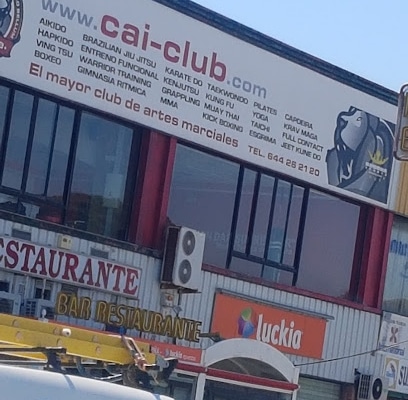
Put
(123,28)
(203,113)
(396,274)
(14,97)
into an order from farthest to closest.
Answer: (396,274) < (203,113) < (123,28) < (14,97)

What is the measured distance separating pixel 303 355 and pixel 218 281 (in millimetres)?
2573

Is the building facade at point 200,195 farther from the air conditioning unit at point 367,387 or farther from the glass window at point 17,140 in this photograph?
the air conditioning unit at point 367,387

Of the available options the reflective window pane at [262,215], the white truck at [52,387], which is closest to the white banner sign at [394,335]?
the reflective window pane at [262,215]

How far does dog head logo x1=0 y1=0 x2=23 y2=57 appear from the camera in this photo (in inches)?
599

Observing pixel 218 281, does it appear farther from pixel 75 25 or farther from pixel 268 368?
pixel 75 25

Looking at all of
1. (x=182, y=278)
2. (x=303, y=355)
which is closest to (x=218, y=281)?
(x=182, y=278)

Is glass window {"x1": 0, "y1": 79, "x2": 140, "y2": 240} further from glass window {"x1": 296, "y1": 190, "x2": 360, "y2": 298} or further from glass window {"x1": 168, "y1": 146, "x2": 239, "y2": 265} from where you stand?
glass window {"x1": 296, "y1": 190, "x2": 360, "y2": 298}

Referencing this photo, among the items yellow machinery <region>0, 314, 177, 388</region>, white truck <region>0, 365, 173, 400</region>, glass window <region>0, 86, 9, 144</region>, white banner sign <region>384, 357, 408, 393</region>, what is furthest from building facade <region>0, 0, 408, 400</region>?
white truck <region>0, 365, 173, 400</region>

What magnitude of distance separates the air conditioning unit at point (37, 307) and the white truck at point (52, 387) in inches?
352

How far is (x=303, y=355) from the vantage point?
781 inches

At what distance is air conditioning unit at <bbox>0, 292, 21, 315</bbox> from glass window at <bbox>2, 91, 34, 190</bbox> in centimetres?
152

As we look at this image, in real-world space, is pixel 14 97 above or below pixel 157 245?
above

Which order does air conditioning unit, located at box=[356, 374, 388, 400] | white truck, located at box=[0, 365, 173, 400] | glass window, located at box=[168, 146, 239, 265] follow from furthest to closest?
air conditioning unit, located at box=[356, 374, 388, 400] < glass window, located at box=[168, 146, 239, 265] < white truck, located at box=[0, 365, 173, 400]

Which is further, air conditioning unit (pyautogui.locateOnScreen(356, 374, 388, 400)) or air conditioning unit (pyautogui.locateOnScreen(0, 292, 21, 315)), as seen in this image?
air conditioning unit (pyautogui.locateOnScreen(356, 374, 388, 400))
